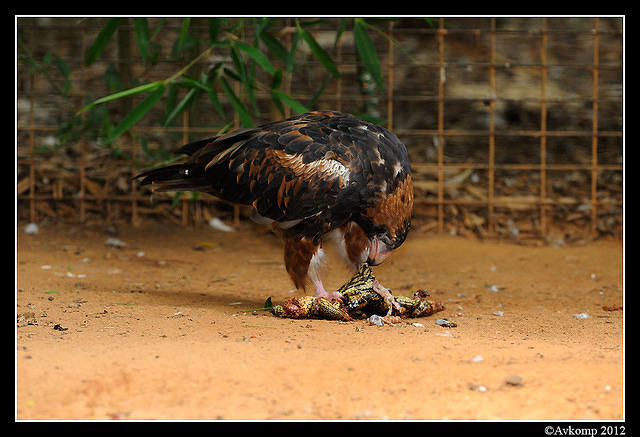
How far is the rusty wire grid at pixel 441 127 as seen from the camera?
7613mm

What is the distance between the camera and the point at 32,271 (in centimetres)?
572

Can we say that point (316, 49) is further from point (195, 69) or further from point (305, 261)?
point (195, 69)

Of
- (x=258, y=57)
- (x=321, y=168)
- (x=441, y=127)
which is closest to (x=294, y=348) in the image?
A: (x=321, y=168)

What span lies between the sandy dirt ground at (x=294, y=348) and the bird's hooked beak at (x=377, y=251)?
26 cm

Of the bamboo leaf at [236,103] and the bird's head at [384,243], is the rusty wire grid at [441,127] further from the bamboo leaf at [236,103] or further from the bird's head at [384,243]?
the bird's head at [384,243]

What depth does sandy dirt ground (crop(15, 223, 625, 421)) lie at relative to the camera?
9.05 feet

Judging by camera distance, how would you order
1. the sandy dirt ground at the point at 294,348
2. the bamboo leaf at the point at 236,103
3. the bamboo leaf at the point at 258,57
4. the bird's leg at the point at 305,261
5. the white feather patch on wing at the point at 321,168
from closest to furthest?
the sandy dirt ground at the point at 294,348
the white feather patch on wing at the point at 321,168
the bird's leg at the point at 305,261
the bamboo leaf at the point at 258,57
the bamboo leaf at the point at 236,103

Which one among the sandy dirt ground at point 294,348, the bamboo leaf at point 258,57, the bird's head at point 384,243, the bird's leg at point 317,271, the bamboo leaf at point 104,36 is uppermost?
the bamboo leaf at point 104,36

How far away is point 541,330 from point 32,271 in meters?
3.74

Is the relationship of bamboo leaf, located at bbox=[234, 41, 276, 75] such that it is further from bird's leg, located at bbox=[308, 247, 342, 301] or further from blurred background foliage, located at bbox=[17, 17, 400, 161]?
bird's leg, located at bbox=[308, 247, 342, 301]

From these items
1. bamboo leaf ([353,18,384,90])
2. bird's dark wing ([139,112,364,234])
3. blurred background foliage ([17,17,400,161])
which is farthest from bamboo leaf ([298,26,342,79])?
bird's dark wing ([139,112,364,234])

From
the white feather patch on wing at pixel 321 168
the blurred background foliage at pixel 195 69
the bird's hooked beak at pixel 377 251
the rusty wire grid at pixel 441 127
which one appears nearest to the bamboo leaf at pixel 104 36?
the blurred background foliage at pixel 195 69

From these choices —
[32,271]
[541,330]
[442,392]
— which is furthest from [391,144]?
[32,271]

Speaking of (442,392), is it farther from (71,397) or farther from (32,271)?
(32,271)
